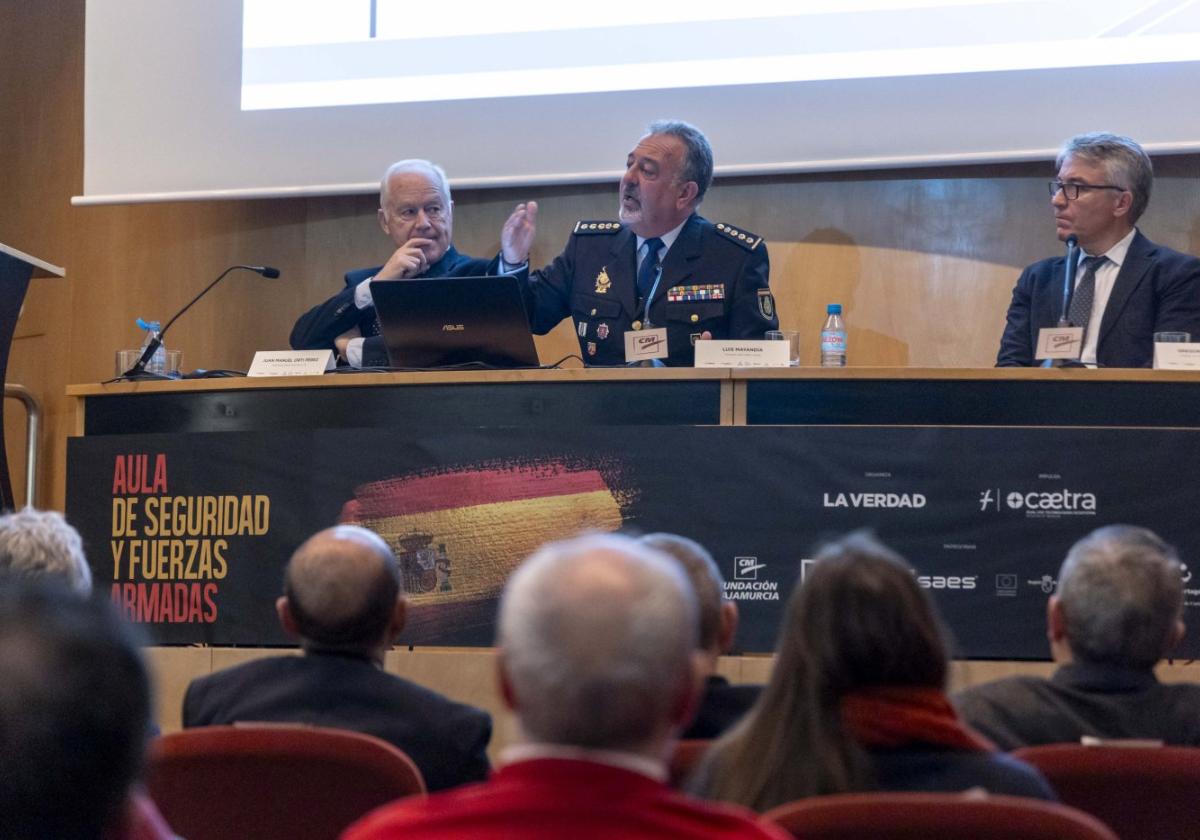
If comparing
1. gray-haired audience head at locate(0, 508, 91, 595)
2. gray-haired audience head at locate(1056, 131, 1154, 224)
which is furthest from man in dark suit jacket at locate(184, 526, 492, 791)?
gray-haired audience head at locate(1056, 131, 1154, 224)

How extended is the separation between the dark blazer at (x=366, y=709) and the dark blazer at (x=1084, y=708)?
2.15ft

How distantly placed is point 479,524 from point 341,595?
128cm

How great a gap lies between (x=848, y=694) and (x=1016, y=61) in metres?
3.47

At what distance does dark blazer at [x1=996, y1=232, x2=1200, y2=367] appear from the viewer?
3.86 metres

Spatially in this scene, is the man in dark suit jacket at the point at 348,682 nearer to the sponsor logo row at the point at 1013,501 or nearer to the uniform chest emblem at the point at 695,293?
the sponsor logo row at the point at 1013,501

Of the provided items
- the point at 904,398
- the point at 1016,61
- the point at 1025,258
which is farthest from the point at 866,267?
the point at 904,398

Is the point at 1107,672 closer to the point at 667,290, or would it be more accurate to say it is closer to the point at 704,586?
the point at 704,586

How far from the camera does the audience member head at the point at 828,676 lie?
147cm

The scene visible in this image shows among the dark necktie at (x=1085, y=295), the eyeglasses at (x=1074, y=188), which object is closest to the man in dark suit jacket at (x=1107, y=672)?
the dark necktie at (x=1085, y=295)

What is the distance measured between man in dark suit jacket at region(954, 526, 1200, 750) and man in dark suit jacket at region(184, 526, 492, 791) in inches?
26.9

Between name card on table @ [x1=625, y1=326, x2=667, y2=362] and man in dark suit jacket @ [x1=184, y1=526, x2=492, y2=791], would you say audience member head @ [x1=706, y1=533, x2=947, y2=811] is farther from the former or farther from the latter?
name card on table @ [x1=625, y1=326, x2=667, y2=362]

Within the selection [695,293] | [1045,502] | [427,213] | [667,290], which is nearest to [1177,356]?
[1045,502]

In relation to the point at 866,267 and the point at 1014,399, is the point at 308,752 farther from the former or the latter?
the point at 866,267

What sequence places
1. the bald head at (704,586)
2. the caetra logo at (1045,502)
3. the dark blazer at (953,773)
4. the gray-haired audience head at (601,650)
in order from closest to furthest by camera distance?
the gray-haired audience head at (601,650) → the dark blazer at (953,773) → the bald head at (704,586) → the caetra logo at (1045,502)
